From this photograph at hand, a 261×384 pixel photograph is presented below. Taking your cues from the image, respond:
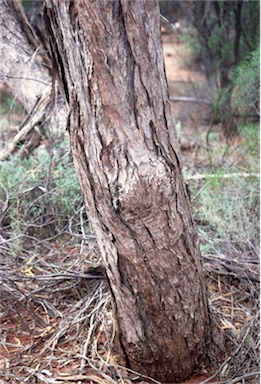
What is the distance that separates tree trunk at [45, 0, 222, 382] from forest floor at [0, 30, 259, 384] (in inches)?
7.2

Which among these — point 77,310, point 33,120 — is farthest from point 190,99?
point 77,310

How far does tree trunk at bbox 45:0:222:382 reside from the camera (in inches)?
60.4

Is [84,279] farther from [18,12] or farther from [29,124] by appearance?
[18,12]

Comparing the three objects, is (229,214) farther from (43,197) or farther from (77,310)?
(77,310)

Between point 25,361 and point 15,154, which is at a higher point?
point 15,154

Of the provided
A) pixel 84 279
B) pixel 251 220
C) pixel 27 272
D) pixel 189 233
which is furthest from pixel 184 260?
pixel 251 220

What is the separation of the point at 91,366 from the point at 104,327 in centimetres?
20

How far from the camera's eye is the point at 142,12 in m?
1.53

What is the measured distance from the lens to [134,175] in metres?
1.65

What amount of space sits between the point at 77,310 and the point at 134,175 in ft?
3.21

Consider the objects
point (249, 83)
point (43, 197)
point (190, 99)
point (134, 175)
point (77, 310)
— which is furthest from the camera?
point (190, 99)

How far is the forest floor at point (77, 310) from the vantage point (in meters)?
2.07

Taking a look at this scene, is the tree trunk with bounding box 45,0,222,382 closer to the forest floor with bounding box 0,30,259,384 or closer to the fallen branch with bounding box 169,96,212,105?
the forest floor with bounding box 0,30,259,384

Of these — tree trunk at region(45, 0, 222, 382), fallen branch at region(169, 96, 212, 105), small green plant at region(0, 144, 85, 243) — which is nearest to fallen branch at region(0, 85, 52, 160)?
small green plant at region(0, 144, 85, 243)
